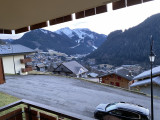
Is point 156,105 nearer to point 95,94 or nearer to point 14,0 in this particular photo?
point 95,94

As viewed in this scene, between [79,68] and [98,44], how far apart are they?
8.63 meters

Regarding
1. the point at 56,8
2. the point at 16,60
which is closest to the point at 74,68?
the point at 16,60

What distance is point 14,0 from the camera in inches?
34.0

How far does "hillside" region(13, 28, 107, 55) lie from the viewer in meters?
20.8

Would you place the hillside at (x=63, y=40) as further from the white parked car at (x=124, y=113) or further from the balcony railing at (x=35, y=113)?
the balcony railing at (x=35, y=113)

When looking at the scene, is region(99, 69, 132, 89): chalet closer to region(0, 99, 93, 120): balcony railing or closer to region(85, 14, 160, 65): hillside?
region(85, 14, 160, 65): hillside

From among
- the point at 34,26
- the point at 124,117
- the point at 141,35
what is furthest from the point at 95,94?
→ the point at 141,35

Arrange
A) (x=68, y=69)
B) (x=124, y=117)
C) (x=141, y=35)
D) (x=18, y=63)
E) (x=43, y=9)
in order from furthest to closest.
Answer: (x=68, y=69)
(x=141, y=35)
(x=18, y=63)
(x=124, y=117)
(x=43, y=9)

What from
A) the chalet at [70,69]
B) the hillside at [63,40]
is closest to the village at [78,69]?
the chalet at [70,69]

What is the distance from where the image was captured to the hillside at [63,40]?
68.4 ft

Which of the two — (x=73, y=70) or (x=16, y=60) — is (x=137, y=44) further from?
(x=16, y=60)

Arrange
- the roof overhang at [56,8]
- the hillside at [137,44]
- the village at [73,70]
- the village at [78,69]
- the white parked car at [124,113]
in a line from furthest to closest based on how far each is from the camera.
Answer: the hillside at [137,44]
the village at [73,70]
the white parked car at [124,113]
the village at [78,69]
the roof overhang at [56,8]

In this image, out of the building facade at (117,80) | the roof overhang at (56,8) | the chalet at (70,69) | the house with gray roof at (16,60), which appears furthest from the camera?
the chalet at (70,69)

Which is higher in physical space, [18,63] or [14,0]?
[14,0]
